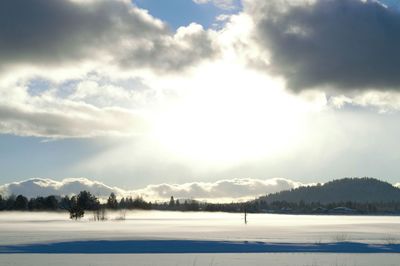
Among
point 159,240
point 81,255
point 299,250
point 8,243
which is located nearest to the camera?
point 81,255

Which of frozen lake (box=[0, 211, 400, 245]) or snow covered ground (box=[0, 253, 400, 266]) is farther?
frozen lake (box=[0, 211, 400, 245])

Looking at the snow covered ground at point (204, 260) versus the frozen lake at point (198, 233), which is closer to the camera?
the snow covered ground at point (204, 260)

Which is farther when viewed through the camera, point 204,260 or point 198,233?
point 198,233

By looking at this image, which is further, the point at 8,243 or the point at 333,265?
the point at 8,243

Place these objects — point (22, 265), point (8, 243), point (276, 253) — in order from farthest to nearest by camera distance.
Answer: point (8, 243)
point (276, 253)
point (22, 265)

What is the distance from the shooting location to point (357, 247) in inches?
1892

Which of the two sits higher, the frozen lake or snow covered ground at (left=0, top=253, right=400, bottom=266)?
the frozen lake

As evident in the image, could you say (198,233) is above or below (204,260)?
above

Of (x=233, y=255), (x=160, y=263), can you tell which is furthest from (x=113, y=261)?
(x=233, y=255)

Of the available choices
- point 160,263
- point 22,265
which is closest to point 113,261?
point 160,263

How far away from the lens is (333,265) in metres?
32.8

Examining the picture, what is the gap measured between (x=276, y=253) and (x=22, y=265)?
62.5 ft

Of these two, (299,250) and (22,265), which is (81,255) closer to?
(22,265)

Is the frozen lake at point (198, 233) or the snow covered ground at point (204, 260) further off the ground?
the frozen lake at point (198, 233)
